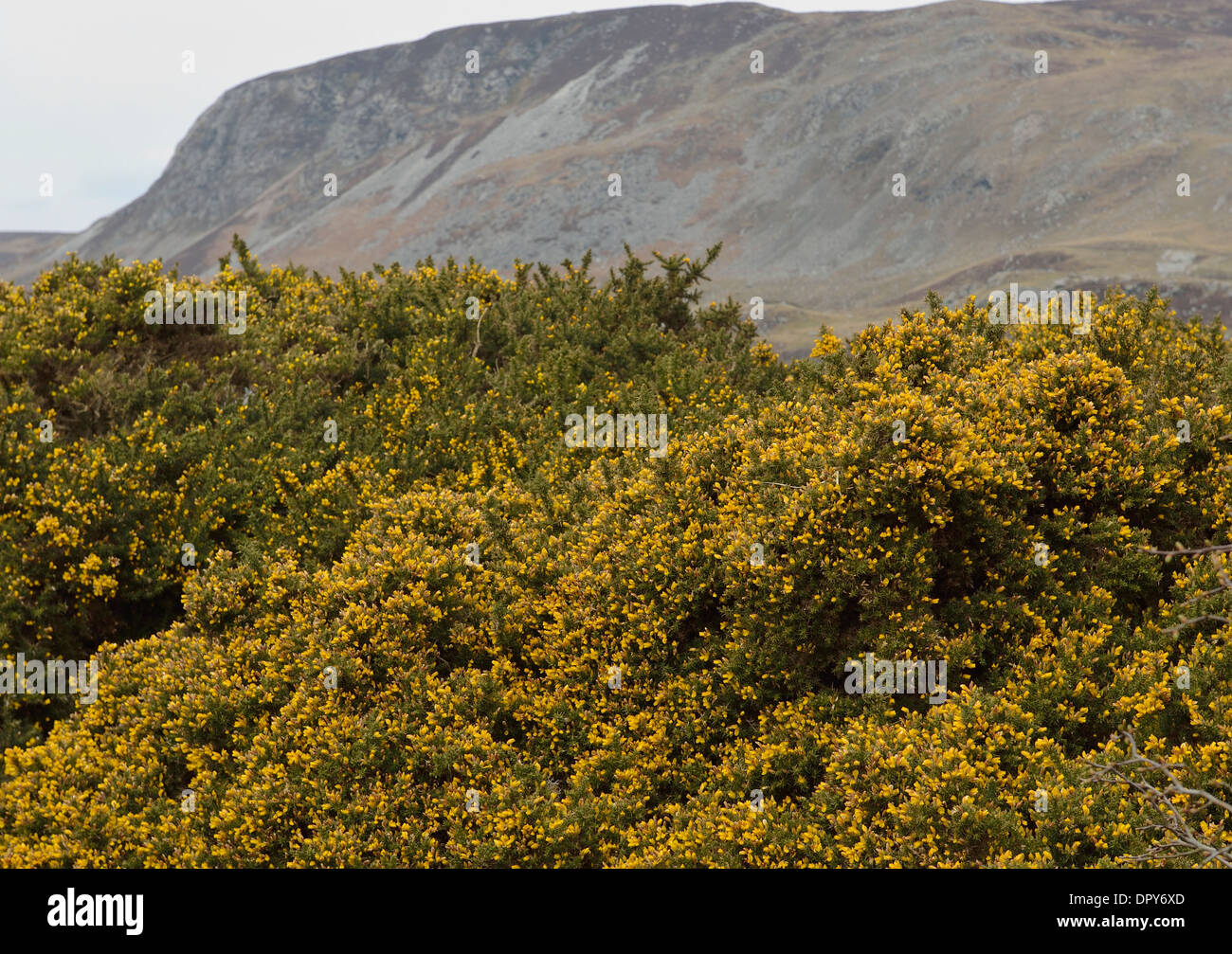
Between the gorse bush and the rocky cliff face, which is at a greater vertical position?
the rocky cliff face

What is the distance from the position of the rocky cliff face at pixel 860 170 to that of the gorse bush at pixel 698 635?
85292 mm

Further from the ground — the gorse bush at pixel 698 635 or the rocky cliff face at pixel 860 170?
the rocky cliff face at pixel 860 170

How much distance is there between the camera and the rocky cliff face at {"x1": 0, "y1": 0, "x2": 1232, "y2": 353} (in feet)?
376

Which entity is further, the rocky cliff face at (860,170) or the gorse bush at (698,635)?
the rocky cliff face at (860,170)

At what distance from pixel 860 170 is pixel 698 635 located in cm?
14573

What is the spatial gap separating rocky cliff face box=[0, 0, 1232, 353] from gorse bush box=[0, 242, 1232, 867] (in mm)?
85292

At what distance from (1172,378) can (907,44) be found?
18178 cm

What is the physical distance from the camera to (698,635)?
8289mm

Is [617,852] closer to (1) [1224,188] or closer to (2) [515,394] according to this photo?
(2) [515,394]

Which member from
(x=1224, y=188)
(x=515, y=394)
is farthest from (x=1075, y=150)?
(x=515, y=394)

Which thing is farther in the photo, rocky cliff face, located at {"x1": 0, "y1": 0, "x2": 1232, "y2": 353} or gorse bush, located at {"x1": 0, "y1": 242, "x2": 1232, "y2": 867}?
rocky cliff face, located at {"x1": 0, "y1": 0, "x2": 1232, "y2": 353}

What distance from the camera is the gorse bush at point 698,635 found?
259 inches

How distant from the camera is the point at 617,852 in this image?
284 inches

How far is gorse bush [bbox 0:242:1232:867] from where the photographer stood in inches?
259
